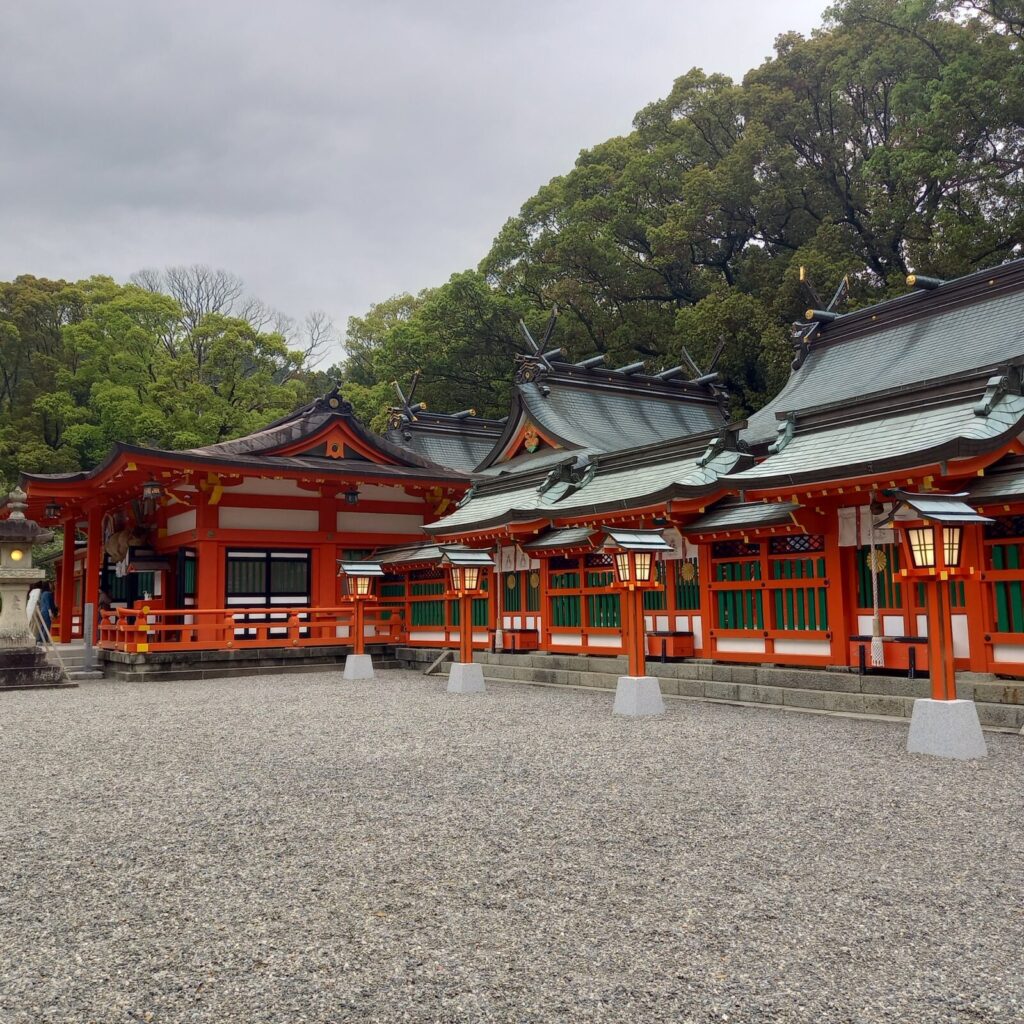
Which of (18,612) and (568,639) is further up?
(18,612)

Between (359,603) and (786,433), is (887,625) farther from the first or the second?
(359,603)

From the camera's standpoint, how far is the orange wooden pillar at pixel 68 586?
25.8 meters

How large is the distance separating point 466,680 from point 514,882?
30.5ft

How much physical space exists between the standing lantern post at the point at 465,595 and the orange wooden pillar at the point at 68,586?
52.1ft

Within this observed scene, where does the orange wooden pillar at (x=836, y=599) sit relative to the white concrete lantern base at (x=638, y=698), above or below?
above

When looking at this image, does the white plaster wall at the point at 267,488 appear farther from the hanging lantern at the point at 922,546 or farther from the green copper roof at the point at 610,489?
the hanging lantern at the point at 922,546

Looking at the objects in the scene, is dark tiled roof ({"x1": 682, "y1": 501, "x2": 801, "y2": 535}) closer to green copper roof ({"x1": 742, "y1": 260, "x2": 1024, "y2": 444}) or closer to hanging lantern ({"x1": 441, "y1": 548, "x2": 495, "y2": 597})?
green copper roof ({"x1": 742, "y1": 260, "x2": 1024, "y2": 444})

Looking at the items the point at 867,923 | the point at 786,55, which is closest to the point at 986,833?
the point at 867,923

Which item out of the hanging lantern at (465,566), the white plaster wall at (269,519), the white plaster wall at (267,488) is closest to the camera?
the hanging lantern at (465,566)

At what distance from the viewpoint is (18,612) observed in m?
15.8

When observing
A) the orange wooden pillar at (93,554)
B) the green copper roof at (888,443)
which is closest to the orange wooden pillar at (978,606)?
the green copper roof at (888,443)

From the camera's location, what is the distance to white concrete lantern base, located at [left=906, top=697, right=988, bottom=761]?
7.90 metres

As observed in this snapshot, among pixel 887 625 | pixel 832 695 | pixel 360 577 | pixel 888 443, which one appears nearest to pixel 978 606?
pixel 887 625

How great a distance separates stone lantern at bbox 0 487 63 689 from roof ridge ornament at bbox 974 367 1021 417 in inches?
593
